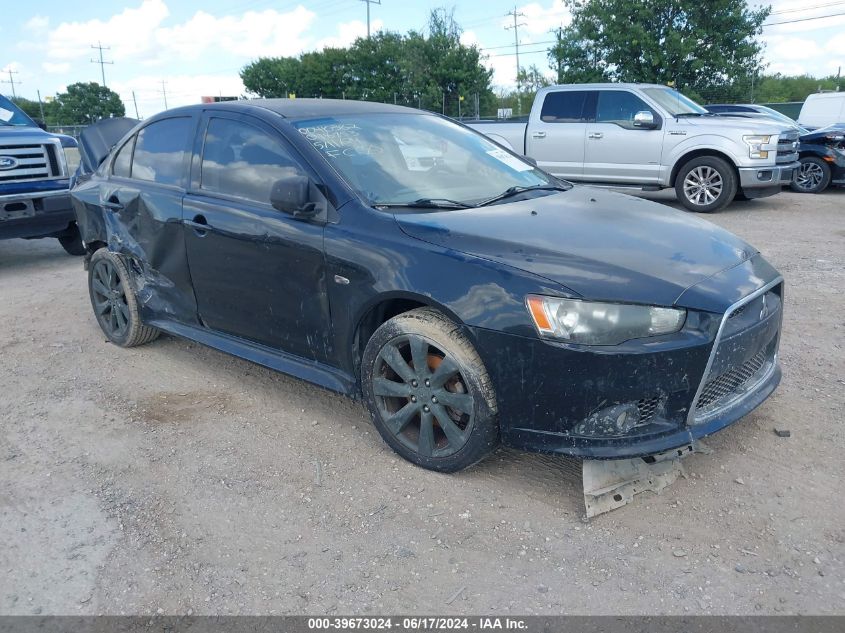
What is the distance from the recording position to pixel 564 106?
11.2 m

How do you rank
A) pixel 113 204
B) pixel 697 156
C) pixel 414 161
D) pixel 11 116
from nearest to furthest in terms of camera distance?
pixel 414 161, pixel 113 204, pixel 11 116, pixel 697 156

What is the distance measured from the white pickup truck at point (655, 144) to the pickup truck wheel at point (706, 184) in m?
0.01

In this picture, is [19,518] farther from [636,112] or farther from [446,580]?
[636,112]

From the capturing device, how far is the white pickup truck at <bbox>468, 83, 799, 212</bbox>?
10.0 m

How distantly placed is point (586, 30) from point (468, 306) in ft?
88.9

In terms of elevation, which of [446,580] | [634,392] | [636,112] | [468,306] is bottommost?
[446,580]

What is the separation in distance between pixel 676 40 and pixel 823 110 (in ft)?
Answer: 35.0

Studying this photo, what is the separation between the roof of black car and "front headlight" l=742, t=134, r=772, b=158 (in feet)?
24.4

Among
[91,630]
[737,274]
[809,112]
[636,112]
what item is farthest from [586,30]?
[91,630]

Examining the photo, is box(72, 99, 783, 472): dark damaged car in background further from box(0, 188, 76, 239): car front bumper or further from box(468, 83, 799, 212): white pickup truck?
box(468, 83, 799, 212): white pickup truck

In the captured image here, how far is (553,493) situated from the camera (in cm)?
306

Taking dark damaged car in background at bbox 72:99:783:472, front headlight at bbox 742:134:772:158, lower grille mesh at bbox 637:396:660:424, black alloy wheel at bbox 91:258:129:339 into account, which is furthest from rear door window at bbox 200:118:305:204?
front headlight at bbox 742:134:772:158

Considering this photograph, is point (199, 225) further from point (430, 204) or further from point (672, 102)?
point (672, 102)

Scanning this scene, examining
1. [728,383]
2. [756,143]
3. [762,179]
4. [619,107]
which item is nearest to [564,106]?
[619,107]
